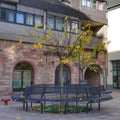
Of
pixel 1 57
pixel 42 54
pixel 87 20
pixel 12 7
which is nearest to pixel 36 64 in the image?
pixel 42 54

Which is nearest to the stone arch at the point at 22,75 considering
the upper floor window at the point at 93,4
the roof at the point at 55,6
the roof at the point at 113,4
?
the roof at the point at 55,6

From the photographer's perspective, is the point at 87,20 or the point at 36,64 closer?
the point at 36,64

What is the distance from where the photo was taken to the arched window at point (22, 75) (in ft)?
78.1

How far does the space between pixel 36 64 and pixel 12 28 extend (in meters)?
3.66

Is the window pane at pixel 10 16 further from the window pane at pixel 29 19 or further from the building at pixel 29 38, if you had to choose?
the window pane at pixel 29 19

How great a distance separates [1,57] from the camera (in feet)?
72.1

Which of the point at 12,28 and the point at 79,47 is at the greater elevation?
the point at 12,28

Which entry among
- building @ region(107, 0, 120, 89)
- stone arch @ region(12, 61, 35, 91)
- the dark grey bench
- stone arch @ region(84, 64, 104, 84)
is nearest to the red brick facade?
stone arch @ region(12, 61, 35, 91)

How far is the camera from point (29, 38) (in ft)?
78.2

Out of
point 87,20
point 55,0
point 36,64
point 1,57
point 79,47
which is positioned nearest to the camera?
point 79,47

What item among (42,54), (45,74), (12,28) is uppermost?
(12,28)

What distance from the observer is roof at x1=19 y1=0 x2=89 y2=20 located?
24141 millimetres

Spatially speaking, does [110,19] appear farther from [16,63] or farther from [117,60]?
[16,63]

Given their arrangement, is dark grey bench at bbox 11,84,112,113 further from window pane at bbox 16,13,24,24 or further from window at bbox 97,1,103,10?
window at bbox 97,1,103,10
